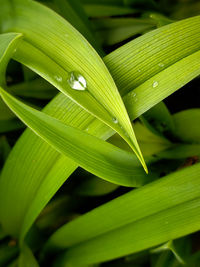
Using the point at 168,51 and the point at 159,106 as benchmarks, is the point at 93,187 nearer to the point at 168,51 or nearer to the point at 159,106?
the point at 159,106

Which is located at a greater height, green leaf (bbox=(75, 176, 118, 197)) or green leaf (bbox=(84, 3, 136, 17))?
green leaf (bbox=(84, 3, 136, 17))

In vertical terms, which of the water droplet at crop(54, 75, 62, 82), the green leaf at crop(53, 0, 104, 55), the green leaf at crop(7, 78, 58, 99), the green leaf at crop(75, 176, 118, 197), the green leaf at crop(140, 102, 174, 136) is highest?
the green leaf at crop(53, 0, 104, 55)

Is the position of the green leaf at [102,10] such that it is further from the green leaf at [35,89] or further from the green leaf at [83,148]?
the green leaf at [83,148]

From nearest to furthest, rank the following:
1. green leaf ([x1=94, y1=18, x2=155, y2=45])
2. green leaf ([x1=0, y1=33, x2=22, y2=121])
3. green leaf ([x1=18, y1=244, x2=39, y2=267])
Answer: green leaf ([x1=0, y1=33, x2=22, y2=121])
green leaf ([x1=18, y1=244, x2=39, y2=267])
green leaf ([x1=94, y1=18, x2=155, y2=45])

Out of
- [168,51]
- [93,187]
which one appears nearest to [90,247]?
[93,187]

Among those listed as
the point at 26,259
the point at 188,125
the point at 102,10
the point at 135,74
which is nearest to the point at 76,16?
the point at 102,10

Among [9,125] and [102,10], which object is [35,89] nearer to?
[9,125]

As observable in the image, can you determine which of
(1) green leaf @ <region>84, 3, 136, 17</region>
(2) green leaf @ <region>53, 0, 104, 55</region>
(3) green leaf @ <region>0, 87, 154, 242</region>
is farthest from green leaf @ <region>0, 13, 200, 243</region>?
(1) green leaf @ <region>84, 3, 136, 17</region>

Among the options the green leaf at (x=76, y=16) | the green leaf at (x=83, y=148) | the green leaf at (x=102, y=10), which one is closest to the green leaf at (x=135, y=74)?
the green leaf at (x=83, y=148)

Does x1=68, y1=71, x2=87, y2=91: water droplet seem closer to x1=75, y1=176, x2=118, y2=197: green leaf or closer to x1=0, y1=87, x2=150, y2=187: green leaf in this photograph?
x1=0, y1=87, x2=150, y2=187: green leaf
